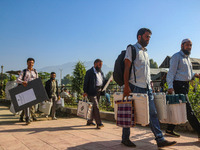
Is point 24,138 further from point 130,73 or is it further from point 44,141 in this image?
point 130,73

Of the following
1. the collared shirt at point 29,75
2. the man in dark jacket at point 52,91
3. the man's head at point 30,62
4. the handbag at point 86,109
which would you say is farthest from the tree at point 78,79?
the handbag at point 86,109

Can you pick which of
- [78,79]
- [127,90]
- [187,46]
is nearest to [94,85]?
[127,90]

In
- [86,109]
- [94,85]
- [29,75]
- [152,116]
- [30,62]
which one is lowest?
[86,109]

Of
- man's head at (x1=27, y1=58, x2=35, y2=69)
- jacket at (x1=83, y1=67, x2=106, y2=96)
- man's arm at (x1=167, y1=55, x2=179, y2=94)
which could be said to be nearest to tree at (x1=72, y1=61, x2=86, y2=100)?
man's head at (x1=27, y1=58, x2=35, y2=69)

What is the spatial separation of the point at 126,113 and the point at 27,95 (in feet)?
13.5

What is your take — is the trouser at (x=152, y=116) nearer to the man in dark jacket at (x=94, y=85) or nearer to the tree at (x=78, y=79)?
the man in dark jacket at (x=94, y=85)

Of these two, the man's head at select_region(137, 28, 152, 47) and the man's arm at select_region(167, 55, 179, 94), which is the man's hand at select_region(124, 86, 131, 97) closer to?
the man's head at select_region(137, 28, 152, 47)

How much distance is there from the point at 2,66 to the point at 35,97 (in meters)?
27.2

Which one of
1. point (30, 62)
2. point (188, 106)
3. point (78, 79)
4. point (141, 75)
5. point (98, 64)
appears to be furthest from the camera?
point (78, 79)

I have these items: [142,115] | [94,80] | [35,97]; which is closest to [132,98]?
[142,115]

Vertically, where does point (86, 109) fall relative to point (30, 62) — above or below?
below

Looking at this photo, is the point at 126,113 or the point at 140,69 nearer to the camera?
the point at 126,113

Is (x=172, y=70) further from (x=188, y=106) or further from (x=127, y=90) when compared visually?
(x=127, y=90)

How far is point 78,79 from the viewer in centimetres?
1220
